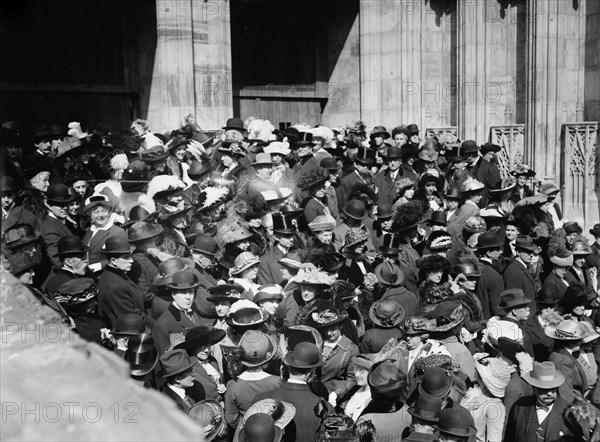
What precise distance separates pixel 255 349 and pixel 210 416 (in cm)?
64

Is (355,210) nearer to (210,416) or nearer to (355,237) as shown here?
(355,237)

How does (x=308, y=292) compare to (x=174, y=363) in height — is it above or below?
above

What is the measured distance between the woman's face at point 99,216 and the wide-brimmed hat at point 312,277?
2027mm

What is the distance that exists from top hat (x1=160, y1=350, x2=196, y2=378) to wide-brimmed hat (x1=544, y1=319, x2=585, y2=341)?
10.4ft

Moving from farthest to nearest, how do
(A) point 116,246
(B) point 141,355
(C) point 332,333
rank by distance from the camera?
(A) point 116,246, (C) point 332,333, (B) point 141,355

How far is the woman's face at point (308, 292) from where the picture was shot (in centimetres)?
694

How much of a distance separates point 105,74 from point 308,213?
291 inches

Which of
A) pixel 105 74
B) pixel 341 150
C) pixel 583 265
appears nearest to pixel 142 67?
pixel 105 74

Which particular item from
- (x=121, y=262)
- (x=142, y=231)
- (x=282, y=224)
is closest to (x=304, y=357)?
(x=121, y=262)

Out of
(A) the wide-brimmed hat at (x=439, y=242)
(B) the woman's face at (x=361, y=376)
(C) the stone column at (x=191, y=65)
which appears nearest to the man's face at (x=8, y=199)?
(B) the woman's face at (x=361, y=376)

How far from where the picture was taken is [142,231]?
24.7 ft

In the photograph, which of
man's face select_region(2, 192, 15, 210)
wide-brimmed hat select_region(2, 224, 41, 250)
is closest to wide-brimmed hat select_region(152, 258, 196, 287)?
wide-brimmed hat select_region(2, 224, 41, 250)

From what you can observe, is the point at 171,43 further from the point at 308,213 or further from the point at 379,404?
the point at 379,404

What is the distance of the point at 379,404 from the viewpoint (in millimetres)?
5301
